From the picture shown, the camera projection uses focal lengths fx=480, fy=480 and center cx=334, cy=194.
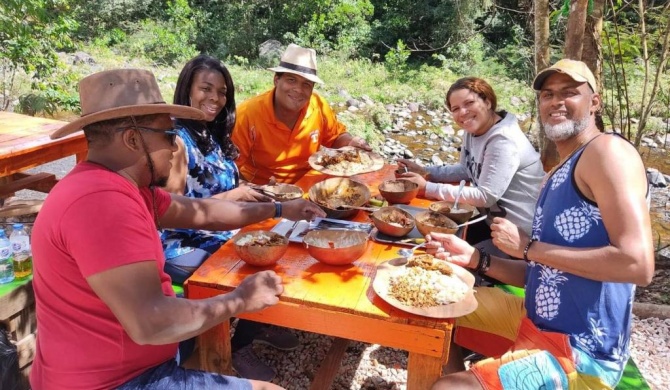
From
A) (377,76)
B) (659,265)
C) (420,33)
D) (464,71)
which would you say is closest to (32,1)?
(659,265)

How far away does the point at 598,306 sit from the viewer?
1929 millimetres

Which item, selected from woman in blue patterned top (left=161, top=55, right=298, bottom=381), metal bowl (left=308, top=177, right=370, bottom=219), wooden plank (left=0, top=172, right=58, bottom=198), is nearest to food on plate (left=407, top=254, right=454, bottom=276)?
metal bowl (left=308, top=177, right=370, bottom=219)

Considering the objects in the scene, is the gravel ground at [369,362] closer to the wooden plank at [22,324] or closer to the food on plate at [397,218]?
the food on plate at [397,218]

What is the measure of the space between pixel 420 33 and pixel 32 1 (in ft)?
50.5

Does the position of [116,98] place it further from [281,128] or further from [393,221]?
[281,128]

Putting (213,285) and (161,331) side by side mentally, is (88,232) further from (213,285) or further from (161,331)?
(213,285)

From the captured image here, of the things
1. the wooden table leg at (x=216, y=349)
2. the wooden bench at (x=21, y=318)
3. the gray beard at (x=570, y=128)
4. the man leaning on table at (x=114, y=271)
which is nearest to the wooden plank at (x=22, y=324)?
the wooden bench at (x=21, y=318)

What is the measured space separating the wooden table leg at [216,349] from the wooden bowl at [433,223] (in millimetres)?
1062

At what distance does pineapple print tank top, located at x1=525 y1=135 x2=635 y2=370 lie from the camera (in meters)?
1.92

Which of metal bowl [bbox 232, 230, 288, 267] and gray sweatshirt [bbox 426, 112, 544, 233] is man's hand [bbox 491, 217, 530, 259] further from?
metal bowl [bbox 232, 230, 288, 267]

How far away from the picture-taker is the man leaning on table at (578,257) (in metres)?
1.78

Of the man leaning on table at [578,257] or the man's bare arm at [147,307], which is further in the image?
the man leaning on table at [578,257]

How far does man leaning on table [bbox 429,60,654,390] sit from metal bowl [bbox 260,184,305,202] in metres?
1.28

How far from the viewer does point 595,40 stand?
4195mm
